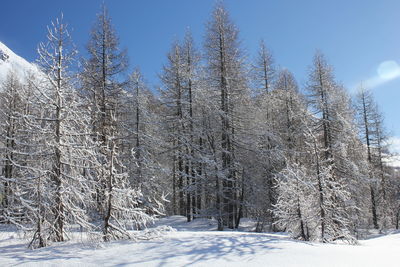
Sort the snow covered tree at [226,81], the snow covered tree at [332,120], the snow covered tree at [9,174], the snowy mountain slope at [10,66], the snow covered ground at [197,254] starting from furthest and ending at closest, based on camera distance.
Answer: the snow covered tree at [332,120], the snow covered tree at [226,81], the snowy mountain slope at [10,66], the snow covered tree at [9,174], the snow covered ground at [197,254]

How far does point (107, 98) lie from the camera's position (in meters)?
15.7

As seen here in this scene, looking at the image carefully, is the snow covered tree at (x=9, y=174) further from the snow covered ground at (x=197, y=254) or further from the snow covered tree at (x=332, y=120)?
the snow covered tree at (x=332, y=120)

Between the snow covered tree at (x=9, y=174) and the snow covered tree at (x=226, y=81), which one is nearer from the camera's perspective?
the snow covered tree at (x=9, y=174)

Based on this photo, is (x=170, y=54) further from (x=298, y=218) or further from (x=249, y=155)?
(x=298, y=218)

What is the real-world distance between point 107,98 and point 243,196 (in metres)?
10.3

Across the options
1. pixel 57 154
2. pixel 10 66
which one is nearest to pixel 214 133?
pixel 57 154

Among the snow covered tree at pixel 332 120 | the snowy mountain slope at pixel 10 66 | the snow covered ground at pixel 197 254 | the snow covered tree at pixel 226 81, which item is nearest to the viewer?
the snow covered ground at pixel 197 254

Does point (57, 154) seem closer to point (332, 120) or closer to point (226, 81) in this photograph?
point (226, 81)

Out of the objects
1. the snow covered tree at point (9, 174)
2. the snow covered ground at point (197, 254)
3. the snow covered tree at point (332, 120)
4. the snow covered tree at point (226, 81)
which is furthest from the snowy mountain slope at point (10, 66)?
the snow covered tree at point (332, 120)

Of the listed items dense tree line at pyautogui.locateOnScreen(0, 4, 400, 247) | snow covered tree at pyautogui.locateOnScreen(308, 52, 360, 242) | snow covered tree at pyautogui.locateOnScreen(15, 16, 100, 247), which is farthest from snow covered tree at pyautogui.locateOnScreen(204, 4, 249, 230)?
snow covered tree at pyautogui.locateOnScreen(15, 16, 100, 247)

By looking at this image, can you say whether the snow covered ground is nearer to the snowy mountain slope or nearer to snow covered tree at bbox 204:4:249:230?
the snowy mountain slope

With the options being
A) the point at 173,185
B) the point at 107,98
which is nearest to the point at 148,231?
the point at 107,98

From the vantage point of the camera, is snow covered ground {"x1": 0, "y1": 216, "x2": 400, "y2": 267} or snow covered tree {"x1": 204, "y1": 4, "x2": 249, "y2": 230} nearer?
snow covered ground {"x1": 0, "y1": 216, "x2": 400, "y2": 267}

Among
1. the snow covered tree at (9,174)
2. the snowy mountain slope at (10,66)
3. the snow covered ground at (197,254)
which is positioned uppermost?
the snowy mountain slope at (10,66)
